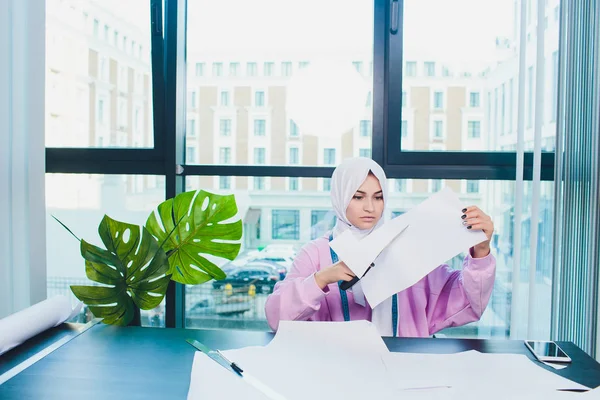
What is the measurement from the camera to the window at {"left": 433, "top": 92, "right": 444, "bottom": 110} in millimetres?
2111

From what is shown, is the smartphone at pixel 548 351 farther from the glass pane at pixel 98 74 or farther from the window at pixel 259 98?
the glass pane at pixel 98 74

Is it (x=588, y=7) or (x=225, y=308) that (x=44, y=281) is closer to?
(x=225, y=308)

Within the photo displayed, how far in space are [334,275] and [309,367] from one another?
50 cm

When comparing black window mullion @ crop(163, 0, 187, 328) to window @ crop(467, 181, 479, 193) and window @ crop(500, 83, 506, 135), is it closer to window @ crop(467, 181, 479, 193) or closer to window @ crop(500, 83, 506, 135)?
window @ crop(467, 181, 479, 193)

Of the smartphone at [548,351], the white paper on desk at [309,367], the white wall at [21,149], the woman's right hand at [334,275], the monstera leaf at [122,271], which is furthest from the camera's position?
the white wall at [21,149]

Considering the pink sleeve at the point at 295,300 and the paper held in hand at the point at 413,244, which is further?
the pink sleeve at the point at 295,300

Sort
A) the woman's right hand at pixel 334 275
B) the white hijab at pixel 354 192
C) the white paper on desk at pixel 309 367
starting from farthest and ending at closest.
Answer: the white hijab at pixel 354 192
the woman's right hand at pixel 334 275
the white paper on desk at pixel 309 367

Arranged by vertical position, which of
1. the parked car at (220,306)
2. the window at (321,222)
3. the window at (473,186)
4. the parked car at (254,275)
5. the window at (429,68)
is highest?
the window at (429,68)

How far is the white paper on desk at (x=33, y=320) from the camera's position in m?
0.87

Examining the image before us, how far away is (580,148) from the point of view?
1795 millimetres

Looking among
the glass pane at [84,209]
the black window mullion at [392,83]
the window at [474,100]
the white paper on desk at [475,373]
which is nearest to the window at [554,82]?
the window at [474,100]

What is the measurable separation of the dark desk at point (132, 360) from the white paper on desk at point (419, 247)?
16 centimetres

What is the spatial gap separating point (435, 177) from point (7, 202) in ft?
5.41

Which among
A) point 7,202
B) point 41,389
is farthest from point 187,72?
point 41,389
